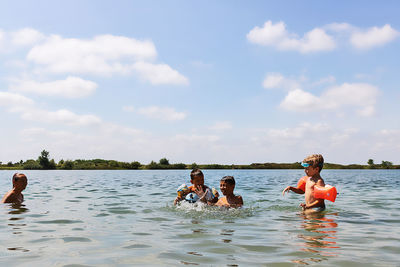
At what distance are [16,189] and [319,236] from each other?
10.2 meters

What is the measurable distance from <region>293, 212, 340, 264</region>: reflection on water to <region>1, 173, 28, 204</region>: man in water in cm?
929

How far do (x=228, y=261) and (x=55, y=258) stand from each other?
2.66 metres

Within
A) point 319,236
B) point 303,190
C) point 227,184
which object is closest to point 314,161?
point 303,190

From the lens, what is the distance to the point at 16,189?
11891 mm

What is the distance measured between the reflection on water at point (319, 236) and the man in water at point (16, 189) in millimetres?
9289

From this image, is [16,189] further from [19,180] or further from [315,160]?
[315,160]

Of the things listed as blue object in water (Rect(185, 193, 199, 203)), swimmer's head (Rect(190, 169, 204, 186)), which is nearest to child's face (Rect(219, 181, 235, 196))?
swimmer's head (Rect(190, 169, 204, 186))

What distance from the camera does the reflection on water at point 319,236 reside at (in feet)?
17.6

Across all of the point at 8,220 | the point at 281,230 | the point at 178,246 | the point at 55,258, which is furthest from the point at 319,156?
the point at 8,220

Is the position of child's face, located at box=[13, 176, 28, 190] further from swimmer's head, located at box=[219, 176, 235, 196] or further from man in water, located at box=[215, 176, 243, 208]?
swimmer's head, located at box=[219, 176, 235, 196]

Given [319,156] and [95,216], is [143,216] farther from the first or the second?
[319,156]

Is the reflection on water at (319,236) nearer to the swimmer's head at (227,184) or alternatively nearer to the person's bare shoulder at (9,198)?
the swimmer's head at (227,184)

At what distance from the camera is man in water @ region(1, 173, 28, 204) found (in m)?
11.6

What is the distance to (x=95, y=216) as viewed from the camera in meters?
9.62
